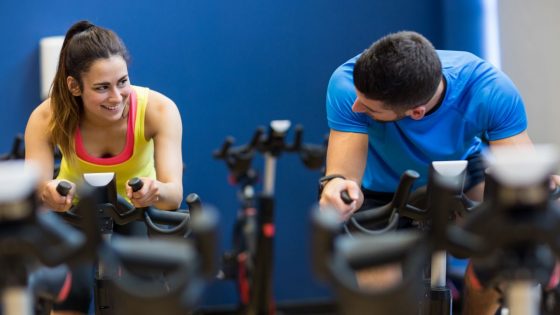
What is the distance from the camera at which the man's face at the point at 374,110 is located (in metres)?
2.83

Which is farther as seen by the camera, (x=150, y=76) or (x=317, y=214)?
(x=150, y=76)

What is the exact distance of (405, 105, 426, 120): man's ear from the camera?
9.55 ft

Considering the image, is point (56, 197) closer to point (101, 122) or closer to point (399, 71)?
point (101, 122)

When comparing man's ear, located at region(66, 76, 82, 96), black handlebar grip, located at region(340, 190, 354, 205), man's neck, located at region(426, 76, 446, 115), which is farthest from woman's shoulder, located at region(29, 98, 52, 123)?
man's neck, located at region(426, 76, 446, 115)

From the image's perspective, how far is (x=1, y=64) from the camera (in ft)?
14.6

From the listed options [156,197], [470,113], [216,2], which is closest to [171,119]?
[156,197]

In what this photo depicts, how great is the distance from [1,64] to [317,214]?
3.14 metres

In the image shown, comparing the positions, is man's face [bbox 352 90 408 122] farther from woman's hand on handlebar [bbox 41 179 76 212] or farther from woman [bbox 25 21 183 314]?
woman's hand on handlebar [bbox 41 179 76 212]

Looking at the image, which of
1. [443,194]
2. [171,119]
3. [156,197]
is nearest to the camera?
[443,194]

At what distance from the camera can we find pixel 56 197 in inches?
107

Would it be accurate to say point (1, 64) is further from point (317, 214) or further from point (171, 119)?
point (317, 214)

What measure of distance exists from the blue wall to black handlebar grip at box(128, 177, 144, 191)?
1.90 m

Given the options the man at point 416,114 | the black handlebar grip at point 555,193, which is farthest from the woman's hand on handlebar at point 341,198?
the black handlebar grip at point 555,193

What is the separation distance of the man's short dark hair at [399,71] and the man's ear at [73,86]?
107cm
